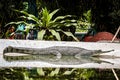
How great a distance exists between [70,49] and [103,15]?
364 cm

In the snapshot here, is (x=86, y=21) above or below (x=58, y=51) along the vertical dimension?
above

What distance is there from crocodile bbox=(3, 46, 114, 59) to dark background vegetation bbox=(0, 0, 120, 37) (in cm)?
270

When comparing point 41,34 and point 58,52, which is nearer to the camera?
point 58,52

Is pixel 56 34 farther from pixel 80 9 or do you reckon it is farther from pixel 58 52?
pixel 80 9

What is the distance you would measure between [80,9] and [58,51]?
403 centimetres

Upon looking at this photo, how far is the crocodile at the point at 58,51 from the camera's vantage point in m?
7.77

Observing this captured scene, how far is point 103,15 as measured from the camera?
11.2m

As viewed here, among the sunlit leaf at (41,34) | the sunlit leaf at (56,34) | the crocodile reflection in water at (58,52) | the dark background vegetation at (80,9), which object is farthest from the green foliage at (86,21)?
the crocodile reflection in water at (58,52)

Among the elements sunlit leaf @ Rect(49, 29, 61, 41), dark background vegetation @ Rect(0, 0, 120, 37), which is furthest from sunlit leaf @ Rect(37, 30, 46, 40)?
dark background vegetation @ Rect(0, 0, 120, 37)

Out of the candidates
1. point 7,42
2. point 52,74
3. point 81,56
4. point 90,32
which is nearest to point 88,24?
Answer: point 90,32

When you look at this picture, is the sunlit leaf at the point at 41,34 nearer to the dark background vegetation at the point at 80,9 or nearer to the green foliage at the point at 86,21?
the dark background vegetation at the point at 80,9

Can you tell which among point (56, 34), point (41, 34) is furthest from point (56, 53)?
point (56, 34)

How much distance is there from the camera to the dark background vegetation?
35.6ft

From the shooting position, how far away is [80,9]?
1171 cm
